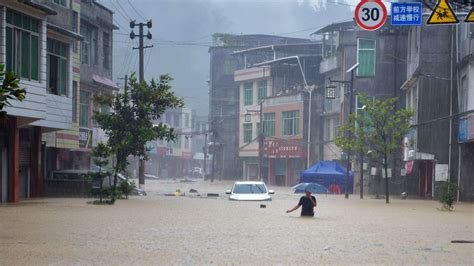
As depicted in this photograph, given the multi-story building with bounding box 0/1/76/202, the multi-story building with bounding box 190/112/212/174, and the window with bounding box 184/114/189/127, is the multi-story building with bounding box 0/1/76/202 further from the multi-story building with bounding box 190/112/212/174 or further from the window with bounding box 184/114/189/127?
the window with bounding box 184/114/189/127

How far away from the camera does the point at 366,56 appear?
2313 inches

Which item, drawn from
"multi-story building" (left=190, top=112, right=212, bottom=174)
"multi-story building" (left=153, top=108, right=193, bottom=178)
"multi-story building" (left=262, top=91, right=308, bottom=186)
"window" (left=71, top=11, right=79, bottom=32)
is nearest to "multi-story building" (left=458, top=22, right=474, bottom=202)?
"window" (left=71, top=11, right=79, bottom=32)

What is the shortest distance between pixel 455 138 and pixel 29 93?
2436cm

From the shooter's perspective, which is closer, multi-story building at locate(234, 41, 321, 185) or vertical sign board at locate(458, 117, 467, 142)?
vertical sign board at locate(458, 117, 467, 142)

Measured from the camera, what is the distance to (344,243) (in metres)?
17.9

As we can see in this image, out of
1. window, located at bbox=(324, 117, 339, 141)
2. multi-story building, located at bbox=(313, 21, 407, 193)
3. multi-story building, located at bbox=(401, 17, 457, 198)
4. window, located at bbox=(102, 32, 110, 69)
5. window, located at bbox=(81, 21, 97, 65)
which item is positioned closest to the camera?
multi-story building, located at bbox=(401, 17, 457, 198)

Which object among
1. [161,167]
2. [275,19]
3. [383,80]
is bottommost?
[161,167]

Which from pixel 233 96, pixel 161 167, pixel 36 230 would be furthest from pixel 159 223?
pixel 161 167

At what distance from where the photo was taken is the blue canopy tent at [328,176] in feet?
185

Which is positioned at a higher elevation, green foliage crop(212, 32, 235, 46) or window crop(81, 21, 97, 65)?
green foliage crop(212, 32, 235, 46)

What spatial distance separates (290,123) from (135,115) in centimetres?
4206

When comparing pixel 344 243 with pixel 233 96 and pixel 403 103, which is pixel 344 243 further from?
pixel 233 96

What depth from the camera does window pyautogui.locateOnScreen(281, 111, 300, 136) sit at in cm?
7544

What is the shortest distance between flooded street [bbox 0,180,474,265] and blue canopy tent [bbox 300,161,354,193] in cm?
2692
